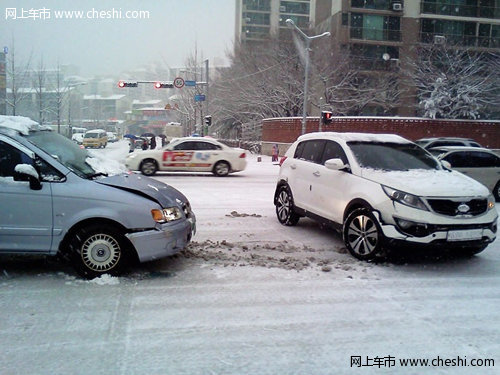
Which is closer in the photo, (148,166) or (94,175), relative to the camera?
(94,175)

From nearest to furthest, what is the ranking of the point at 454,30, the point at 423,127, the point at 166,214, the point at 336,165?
the point at 166,214, the point at 336,165, the point at 423,127, the point at 454,30

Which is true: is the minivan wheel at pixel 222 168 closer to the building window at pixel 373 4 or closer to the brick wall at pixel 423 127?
the brick wall at pixel 423 127

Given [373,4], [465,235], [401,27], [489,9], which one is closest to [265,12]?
[373,4]

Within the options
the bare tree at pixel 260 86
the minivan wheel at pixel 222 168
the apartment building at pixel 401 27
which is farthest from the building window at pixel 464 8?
the minivan wheel at pixel 222 168

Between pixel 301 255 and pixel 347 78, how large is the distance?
3620cm

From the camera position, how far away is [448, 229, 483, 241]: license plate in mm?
5684

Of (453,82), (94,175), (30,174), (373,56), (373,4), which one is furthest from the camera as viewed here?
(373,4)

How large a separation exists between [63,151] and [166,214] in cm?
155

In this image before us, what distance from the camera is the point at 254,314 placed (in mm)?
4445

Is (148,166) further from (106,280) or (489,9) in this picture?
(489,9)

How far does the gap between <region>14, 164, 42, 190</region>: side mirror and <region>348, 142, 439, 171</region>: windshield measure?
4228mm

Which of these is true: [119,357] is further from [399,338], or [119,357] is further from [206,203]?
[206,203]

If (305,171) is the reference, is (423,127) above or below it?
above

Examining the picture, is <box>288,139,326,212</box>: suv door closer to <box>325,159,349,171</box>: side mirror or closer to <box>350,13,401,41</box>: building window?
<box>325,159,349,171</box>: side mirror
